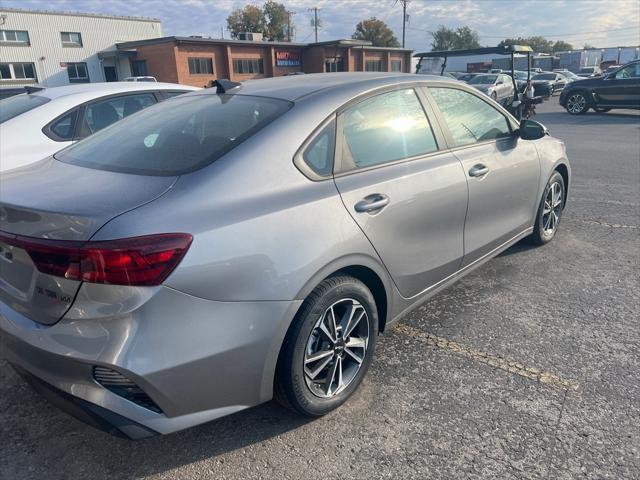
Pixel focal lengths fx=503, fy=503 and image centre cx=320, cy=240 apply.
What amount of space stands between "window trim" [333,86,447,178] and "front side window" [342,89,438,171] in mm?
18

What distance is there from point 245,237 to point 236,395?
2.24 feet

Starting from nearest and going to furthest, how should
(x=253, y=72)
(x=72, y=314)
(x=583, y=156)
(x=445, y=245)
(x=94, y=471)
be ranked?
(x=72, y=314) < (x=94, y=471) < (x=445, y=245) < (x=583, y=156) < (x=253, y=72)

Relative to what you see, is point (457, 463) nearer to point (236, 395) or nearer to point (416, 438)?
point (416, 438)

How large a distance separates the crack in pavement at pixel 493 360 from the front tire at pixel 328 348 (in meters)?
0.66

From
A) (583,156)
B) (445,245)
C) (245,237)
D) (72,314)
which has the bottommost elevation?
(583,156)

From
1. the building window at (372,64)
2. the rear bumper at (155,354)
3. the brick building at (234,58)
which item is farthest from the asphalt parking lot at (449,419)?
the building window at (372,64)

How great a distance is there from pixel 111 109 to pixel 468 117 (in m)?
3.78

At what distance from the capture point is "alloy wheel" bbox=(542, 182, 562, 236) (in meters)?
4.55

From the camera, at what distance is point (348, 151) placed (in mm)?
2613

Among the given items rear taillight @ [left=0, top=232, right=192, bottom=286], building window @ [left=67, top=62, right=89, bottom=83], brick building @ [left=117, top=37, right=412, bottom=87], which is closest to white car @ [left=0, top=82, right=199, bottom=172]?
rear taillight @ [left=0, top=232, right=192, bottom=286]

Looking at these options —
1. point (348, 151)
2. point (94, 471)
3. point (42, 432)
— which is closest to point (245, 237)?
point (348, 151)

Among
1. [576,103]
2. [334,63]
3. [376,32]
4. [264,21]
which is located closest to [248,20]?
[264,21]

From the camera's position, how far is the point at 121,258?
1803 mm

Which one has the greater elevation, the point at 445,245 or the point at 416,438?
the point at 445,245
